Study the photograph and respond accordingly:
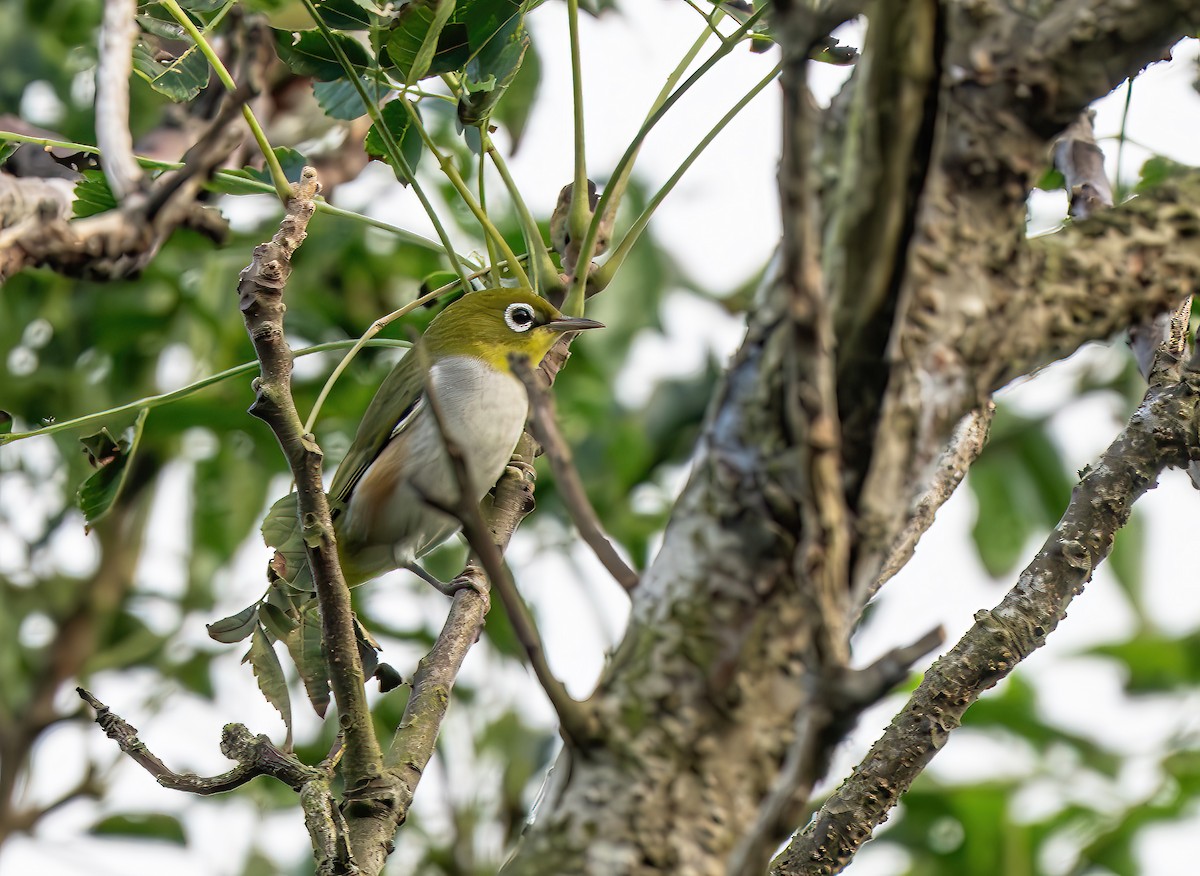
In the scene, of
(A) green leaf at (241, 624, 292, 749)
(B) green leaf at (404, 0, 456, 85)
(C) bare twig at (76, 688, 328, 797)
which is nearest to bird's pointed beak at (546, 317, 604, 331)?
(B) green leaf at (404, 0, 456, 85)

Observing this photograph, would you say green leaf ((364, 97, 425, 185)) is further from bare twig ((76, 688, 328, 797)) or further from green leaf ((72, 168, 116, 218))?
bare twig ((76, 688, 328, 797))

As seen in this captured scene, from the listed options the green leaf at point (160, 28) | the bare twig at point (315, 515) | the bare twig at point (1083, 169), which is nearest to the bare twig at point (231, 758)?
the bare twig at point (315, 515)

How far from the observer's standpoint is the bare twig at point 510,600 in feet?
3.84

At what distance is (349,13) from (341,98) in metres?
0.32

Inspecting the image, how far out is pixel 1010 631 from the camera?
2504mm

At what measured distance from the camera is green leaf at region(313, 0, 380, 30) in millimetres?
2455

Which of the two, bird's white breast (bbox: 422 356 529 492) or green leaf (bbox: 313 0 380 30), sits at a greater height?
bird's white breast (bbox: 422 356 529 492)

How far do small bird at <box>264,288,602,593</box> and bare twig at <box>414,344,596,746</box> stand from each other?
8.20 ft

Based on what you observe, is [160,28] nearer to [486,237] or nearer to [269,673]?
[486,237]

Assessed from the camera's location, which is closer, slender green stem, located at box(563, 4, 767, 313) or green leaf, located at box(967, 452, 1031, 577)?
slender green stem, located at box(563, 4, 767, 313)

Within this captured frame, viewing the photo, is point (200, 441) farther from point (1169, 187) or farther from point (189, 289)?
point (1169, 187)

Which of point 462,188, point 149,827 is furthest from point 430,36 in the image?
point 149,827

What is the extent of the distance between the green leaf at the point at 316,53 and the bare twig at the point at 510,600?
143 centimetres

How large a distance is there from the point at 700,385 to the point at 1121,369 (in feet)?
5.47
